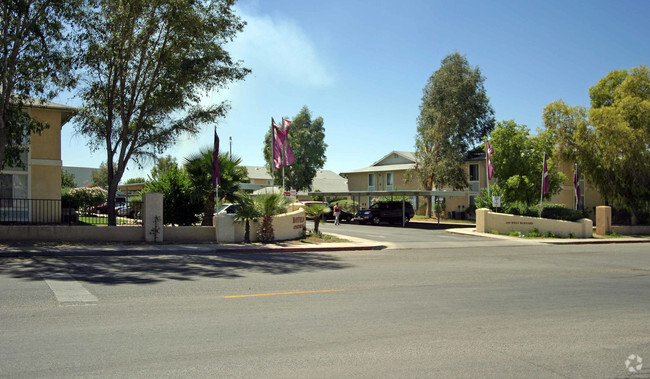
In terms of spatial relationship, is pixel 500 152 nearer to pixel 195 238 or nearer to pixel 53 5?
pixel 195 238

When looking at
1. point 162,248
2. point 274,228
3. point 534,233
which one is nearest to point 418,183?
point 534,233

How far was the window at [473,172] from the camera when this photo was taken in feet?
157

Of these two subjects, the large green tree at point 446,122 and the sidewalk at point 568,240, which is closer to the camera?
the sidewalk at point 568,240

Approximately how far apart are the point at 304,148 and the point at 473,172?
764 inches

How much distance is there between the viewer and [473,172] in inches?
1901

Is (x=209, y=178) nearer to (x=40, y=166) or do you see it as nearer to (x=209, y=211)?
(x=209, y=211)

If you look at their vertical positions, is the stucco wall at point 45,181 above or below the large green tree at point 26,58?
below

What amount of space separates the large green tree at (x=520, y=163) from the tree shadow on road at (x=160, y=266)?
2400 cm

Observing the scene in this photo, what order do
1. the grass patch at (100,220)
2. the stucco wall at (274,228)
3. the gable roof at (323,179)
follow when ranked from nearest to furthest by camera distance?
the stucco wall at (274,228), the grass patch at (100,220), the gable roof at (323,179)

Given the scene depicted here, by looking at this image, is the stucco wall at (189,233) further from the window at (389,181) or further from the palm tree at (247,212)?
the window at (389,181)

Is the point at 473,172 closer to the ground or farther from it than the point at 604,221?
farther from it

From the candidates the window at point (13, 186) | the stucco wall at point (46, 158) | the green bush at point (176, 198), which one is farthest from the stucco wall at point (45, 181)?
the green bush at point (176, 198)

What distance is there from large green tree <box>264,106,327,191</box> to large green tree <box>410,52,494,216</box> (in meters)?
14.6

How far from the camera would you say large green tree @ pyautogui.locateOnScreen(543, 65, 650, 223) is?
3161 cm
